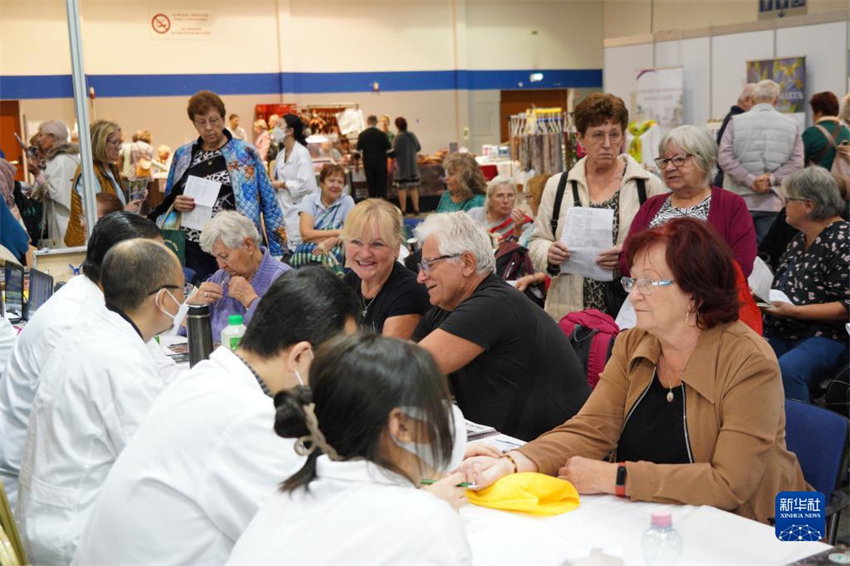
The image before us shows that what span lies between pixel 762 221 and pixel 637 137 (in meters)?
5.02

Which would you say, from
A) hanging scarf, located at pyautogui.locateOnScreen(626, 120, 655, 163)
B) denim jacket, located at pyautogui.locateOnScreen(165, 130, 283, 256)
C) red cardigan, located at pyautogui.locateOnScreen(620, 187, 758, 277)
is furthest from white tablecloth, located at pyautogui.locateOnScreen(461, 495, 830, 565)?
hanging scarf, located at pyautogui.locateOnScreen(626, 120, 655, 163)

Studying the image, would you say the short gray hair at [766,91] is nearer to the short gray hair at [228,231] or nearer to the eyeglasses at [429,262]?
the short gray hair at [228,231]

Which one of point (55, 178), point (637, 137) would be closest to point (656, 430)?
point (55, 178)

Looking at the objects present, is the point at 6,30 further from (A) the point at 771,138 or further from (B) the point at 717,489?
(B) the point at 717,489

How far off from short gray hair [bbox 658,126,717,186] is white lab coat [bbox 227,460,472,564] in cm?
289

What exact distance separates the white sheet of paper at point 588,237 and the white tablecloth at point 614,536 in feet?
6.81

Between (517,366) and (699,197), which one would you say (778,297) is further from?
(517,366)

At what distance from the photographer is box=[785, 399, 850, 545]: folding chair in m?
2.41

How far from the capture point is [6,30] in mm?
13891

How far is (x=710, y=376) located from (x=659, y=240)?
36cm

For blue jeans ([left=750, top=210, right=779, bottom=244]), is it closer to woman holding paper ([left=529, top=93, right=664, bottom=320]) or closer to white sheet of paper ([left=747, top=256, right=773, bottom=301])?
white sheet of paper ([left=747, top=256, right=773, bottom=301])

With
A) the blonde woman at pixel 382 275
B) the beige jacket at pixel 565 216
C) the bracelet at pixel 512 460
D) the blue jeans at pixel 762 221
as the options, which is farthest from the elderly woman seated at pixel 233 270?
the blue jeans at pixel 762 221

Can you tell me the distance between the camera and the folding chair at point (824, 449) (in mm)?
2406

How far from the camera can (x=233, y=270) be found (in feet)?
14.3
